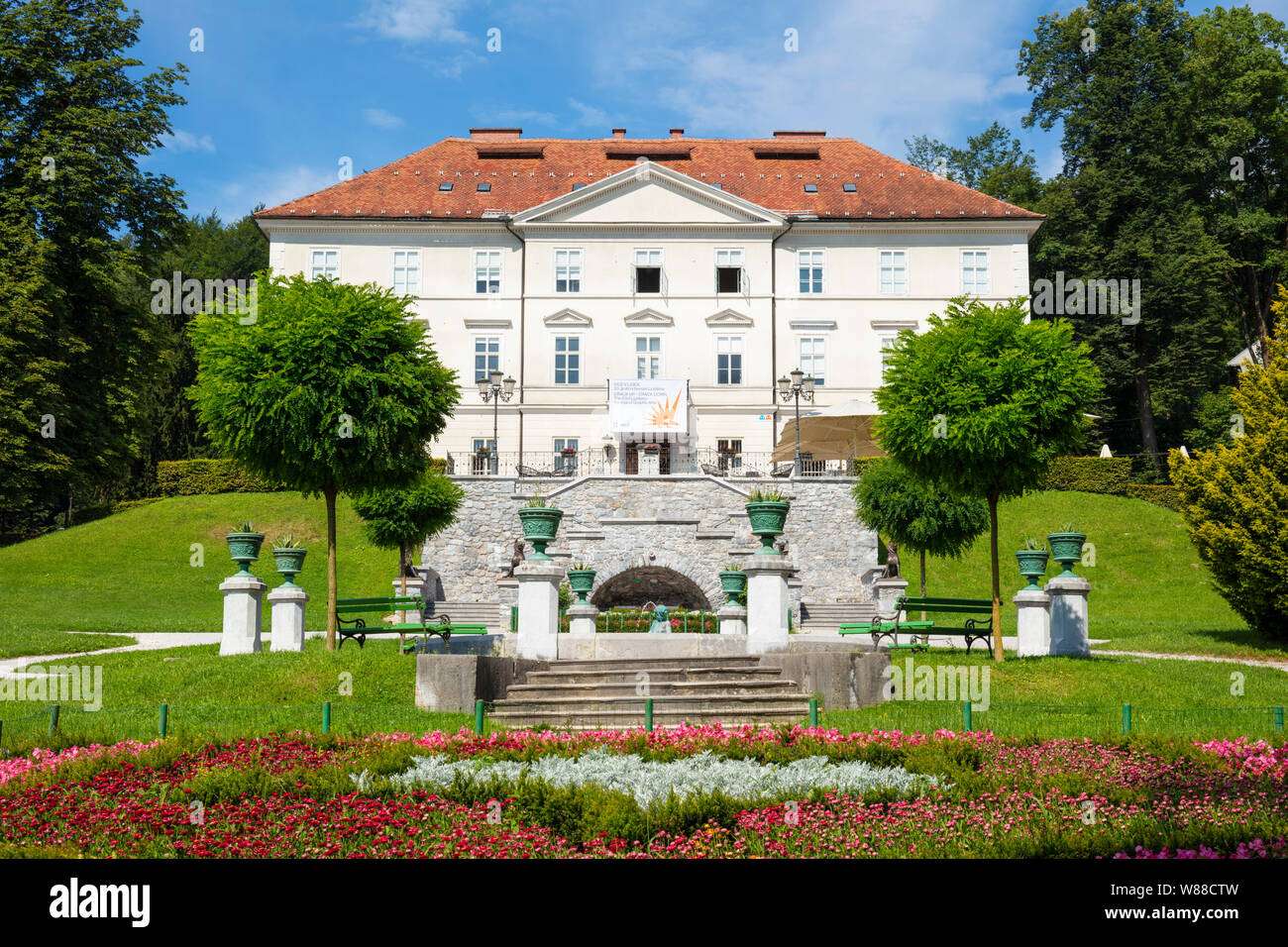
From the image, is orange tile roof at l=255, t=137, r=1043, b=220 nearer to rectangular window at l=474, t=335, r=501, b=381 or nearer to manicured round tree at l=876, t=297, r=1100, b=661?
rectangular window at l=474, t=335, r=501, b=381

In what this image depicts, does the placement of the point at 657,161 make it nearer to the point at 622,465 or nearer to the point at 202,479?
the point at 622,465

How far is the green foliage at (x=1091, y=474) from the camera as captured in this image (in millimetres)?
42812

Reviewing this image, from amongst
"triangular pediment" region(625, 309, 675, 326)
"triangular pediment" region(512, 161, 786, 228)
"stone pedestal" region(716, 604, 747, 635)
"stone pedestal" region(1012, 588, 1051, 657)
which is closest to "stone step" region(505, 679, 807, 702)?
"stone pedestal" region(716, 604, 747, 635)

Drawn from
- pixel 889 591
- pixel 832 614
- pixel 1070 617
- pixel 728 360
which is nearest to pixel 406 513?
pixel 832 614

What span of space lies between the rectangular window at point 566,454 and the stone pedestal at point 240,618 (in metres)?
22.5

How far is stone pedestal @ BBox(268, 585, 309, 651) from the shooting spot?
690 inches

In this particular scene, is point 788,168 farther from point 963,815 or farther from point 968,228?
point 963,815

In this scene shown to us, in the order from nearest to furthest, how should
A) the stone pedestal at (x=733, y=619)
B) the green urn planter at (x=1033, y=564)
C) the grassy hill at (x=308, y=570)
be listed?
the green urn planter at (x=1033, y=564) → the stone pedestal at (x=733, y=619) → the grassy hill at (x=308, y=570)

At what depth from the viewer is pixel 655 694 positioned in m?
14.6

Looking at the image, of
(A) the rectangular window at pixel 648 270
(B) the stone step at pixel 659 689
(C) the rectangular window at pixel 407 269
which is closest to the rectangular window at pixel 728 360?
(A) the rectangular window at pixel 648 270

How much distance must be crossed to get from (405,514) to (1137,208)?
3950 cm

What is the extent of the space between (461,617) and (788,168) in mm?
30350

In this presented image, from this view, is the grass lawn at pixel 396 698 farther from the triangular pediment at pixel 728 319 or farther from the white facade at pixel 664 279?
the triangular pediment at pixel 728 319
